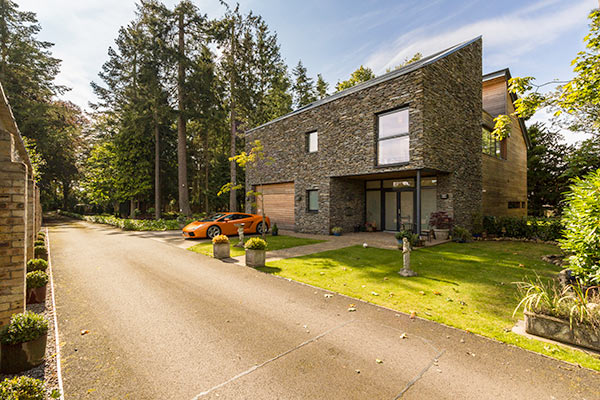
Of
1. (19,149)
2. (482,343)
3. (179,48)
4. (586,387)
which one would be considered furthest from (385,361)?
(179,48)

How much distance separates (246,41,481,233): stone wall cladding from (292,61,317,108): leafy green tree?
1764 centimetres

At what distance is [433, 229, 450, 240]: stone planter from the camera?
1166cm

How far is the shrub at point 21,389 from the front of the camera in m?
1.92

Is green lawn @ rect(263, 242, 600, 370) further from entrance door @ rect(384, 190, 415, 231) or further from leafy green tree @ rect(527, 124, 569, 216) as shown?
leafy green tree @ rect(527, 124, 569, 216)

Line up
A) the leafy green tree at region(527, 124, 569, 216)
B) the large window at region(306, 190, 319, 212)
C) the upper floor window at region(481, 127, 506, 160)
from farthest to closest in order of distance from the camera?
the leafy green tree at region(527, 124, 569, 216) < the large window at region(306, 190, 319, 212) < the upper floor window at region(481, 127, 506, 160)

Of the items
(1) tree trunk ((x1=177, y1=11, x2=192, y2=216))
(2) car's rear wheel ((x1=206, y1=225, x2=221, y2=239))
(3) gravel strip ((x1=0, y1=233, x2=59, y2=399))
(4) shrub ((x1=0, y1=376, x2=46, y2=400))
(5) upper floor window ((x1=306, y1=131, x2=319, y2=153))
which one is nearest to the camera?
(4) shrub ((x1=0, y1=376, x2=46, y2=400))

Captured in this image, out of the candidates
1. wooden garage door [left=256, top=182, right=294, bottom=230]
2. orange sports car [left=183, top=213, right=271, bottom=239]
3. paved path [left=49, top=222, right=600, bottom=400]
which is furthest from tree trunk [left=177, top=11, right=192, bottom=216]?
paved path [left=49, top=222, right=600, bottom=400]

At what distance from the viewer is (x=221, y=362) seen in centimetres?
299

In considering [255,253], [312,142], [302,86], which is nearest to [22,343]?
[255,253]

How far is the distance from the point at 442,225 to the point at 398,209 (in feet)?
8.21

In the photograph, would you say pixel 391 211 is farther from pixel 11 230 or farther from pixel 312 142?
pixel 11 230

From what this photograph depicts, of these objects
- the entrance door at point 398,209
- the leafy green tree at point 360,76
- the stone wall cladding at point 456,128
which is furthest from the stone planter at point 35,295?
the leafy green tree at point 360,76

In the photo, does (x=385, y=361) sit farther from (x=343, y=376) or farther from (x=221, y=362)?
(x=221, y=362)

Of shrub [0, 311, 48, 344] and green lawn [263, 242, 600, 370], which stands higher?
shrub [0, 311, 48, 344]
